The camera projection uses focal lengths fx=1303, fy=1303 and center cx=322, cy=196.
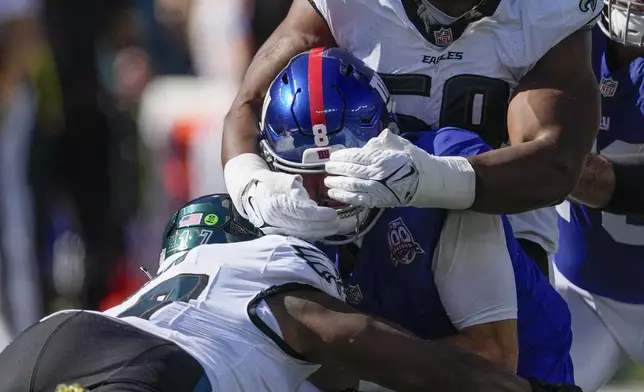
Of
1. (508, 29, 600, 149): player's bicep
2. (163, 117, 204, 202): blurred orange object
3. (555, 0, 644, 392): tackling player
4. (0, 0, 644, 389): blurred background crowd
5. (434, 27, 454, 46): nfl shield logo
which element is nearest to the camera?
(508, 29, 600, 149): player's bicep

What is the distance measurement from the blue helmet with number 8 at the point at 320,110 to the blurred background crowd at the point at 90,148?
1.86 meters

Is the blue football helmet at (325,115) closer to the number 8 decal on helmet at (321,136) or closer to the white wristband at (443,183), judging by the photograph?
the number 8 decal on helmet at (321,136)

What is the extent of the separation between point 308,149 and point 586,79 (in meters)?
0.63

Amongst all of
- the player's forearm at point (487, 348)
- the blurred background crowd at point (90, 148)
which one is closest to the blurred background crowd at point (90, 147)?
the blurred background crowd at point (90, 148)

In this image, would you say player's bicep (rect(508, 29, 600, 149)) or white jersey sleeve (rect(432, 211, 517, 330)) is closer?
white jersey sleeve (rect(432, 211, 517, 330))

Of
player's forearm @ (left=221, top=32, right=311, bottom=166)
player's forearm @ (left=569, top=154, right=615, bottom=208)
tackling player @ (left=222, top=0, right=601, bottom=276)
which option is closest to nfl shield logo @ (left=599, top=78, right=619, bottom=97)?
player's forearm @ (left=569, top=154, right=615, bottom=208)

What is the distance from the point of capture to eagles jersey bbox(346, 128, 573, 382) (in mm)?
2453

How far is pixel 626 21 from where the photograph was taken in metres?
3.32

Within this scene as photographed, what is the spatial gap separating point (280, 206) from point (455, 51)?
0.60m

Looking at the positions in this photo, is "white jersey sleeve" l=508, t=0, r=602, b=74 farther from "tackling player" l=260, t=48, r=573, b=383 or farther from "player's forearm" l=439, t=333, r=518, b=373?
"player's forearm" l=439, t=333, r=518, b=373

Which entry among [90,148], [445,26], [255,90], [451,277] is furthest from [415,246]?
[90,148]

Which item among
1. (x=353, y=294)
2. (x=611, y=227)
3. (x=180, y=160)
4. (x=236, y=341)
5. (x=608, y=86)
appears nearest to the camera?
(x=236, y=341)

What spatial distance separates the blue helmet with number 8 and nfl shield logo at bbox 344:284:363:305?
9.8 inches

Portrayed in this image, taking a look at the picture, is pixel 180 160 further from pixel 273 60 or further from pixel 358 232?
pixel 358 232
